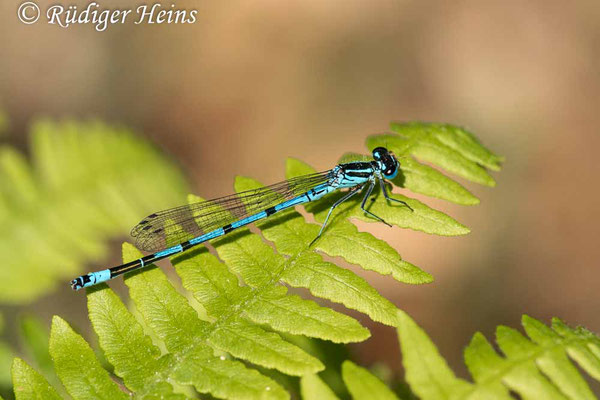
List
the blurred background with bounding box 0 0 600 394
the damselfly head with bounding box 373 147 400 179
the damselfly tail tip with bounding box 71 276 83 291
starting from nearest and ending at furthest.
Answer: the damselfly tail tip with bounding box 71 276 83 291 → the damselfly head with bounding box 373 147 400 179 → the blurred background with bounding box 0 0 600 394

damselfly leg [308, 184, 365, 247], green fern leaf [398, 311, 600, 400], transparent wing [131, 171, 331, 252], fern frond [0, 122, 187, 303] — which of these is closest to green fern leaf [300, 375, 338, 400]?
green fern leaf [398, 311, 600, 400]

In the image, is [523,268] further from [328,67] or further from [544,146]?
[328,67]

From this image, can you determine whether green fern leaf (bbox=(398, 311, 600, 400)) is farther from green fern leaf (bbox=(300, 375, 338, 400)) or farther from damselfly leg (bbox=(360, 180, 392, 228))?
damselfly leg (bbox=(360, 180, 392, 228))

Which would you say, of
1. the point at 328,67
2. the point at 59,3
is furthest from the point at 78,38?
the point at 328,67

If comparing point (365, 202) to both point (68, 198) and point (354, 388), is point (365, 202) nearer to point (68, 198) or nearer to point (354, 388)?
point (354, 388)

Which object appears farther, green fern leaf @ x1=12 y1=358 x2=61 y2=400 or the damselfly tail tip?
the damselfly tail tip

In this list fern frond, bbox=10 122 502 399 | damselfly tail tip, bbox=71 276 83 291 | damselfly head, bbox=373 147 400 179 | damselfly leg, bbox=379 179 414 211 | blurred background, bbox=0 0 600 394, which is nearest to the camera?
fern frond, bbox=10 122 502 399
